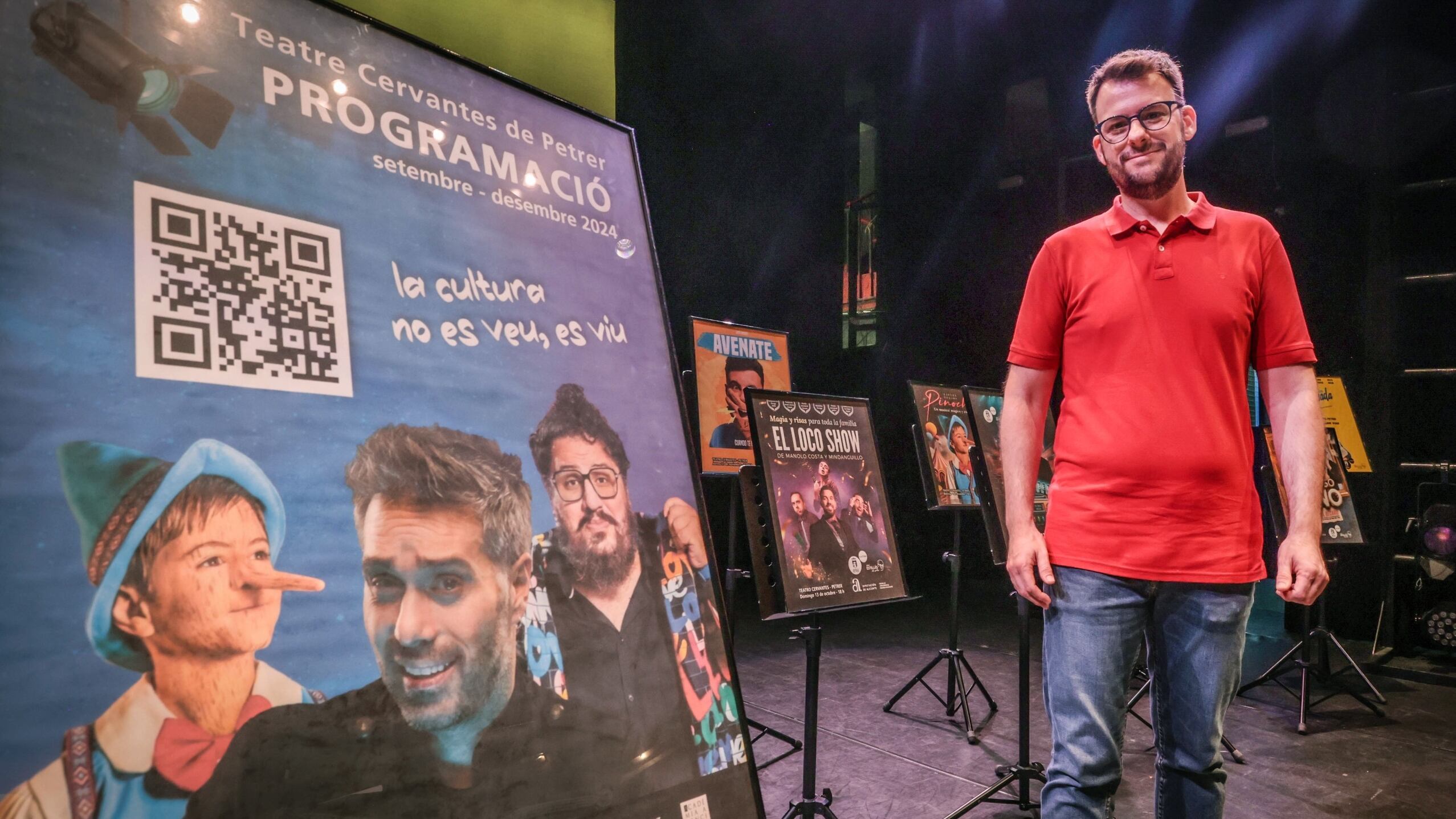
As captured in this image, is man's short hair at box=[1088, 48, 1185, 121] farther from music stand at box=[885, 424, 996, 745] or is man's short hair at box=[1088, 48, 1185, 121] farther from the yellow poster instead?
the yellow poster

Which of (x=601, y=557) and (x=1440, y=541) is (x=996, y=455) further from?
(x=1440, y=541)

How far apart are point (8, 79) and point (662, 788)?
133cm

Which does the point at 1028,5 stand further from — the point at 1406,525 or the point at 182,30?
the point at 182,30

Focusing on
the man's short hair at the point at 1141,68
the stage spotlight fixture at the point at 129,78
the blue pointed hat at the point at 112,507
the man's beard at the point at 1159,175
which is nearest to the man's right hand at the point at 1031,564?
the man's beard at the point at 1159,175

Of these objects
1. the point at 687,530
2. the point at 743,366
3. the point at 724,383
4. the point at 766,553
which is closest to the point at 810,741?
the point at 766,553

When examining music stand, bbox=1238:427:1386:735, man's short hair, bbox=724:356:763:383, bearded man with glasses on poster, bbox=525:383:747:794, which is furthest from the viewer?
man's short hair, bbox=724:356:763:383

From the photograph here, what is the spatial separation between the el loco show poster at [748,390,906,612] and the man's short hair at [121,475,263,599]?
1.26m

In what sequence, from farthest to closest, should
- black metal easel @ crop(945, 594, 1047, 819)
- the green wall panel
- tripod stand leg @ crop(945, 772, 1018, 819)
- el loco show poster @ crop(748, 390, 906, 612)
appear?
the green wall panel → black metal easel @ crop(945, 594, 1047, 819) → tripod stand leg @ crop(945, 772, 1018, 819) → el loco show poster @ crop(748, 390, 906, 612)

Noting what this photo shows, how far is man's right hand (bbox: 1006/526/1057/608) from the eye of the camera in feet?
5.04

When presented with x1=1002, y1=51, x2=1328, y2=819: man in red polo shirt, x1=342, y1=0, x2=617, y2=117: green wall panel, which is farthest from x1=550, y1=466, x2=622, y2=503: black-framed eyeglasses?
x1=342, y1=0, x2=617, y2=117: green wall panel

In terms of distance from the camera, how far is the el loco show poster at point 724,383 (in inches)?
148

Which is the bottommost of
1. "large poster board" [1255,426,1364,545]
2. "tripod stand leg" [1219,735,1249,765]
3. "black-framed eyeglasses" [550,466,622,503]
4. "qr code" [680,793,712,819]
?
"tripod stand leg" [1219,735,1249,765]

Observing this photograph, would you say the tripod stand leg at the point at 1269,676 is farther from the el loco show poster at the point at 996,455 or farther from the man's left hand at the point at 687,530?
the man's left hand at the point at 687,530

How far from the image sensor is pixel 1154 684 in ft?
4.96
